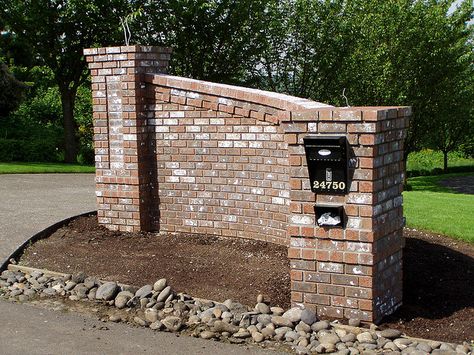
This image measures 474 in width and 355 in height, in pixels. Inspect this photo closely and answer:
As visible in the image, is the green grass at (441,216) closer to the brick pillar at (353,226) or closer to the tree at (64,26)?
the brick pillar at (353,226)

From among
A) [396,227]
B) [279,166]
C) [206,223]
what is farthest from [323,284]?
[206,223]

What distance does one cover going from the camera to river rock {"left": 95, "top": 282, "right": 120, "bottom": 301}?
21.5 feet

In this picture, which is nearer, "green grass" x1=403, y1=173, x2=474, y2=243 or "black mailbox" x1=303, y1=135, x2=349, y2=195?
"black mailbox" x1=303, y1=135, x2=349, y2=195

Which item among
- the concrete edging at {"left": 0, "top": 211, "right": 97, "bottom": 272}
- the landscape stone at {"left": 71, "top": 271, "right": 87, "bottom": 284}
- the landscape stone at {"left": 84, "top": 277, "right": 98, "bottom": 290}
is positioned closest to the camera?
the landscape stone at {"left": 84, "top": 277, "right": 98, "bottom": 290}

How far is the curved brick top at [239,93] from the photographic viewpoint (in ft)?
24.3

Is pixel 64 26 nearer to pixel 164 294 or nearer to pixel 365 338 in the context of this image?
Answer: pixel 164 294

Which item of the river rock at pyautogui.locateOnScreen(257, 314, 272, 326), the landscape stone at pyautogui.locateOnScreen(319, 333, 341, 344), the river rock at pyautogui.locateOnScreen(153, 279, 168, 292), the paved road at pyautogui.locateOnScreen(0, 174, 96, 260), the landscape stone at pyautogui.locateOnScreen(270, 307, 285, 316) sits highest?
the paved road at pyautogui.locateOnScreen(0, 174, 96, 260)

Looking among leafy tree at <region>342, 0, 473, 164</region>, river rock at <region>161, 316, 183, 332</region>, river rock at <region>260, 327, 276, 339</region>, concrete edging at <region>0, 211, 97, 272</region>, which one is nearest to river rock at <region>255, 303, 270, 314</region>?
river rock at <region>260, 327, 276, 339</region>

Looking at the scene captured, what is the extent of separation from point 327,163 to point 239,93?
2.77 meters

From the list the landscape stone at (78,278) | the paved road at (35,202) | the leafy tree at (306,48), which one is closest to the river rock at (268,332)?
the landscape stone at (78,278)

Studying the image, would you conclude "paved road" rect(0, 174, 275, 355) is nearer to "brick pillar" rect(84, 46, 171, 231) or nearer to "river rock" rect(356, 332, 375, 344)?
"river rock" rect(356, 332, 375, 344)

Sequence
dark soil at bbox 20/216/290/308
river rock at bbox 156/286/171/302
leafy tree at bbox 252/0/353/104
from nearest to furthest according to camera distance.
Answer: river rock at bbox 156/286/171/302 → dark soil at bbox 20/216/290/308 → leafy tree at bbox 252/0/353/104

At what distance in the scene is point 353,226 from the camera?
18.6 ft

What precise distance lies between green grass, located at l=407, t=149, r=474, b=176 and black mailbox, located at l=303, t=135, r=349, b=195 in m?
29.9
